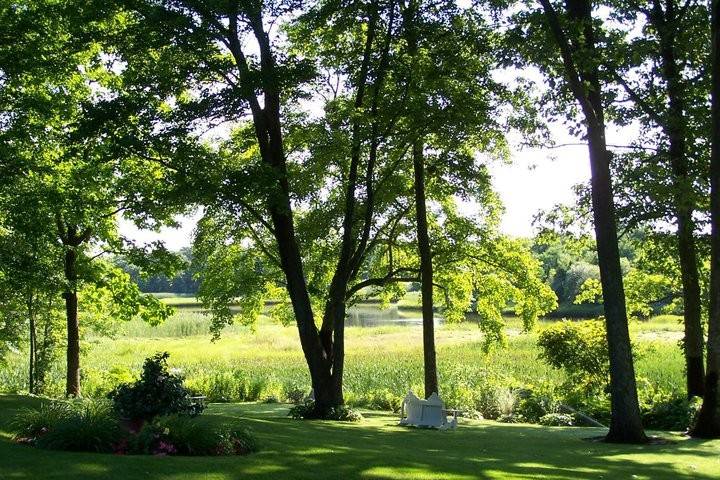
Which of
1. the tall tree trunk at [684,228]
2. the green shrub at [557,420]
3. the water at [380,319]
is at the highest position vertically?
the tall tree trunk at [684,228]

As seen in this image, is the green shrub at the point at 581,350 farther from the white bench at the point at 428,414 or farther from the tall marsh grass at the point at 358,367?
the white bench at the point at 428,414

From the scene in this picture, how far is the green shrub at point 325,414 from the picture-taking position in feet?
53.2

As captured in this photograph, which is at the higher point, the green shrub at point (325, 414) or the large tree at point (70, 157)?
the large tree at point (70, 157)

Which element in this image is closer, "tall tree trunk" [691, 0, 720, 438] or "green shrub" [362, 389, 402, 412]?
"tall tree trunk" [691, 0, 720, 438]

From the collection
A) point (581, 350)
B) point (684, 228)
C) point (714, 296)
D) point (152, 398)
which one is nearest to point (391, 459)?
point (152, 398)

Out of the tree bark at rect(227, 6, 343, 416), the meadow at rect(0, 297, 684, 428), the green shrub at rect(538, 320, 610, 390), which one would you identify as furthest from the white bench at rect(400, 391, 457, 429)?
the green shrub at rect(538, 320, 610, 390)

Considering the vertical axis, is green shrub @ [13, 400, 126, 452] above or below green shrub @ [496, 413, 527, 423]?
above

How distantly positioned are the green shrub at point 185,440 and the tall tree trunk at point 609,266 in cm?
687

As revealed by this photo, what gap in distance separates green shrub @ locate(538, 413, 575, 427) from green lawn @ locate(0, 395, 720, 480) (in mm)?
3676

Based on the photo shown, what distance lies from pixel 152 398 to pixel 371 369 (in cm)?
2119

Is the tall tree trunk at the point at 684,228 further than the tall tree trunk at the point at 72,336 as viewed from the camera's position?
No

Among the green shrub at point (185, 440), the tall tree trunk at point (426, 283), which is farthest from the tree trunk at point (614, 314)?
the green shrub at point (185, 440)

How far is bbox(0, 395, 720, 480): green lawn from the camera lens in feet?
23.0

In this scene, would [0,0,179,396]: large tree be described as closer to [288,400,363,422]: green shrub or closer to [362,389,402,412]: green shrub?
[288,400,363,422]: green shrub
